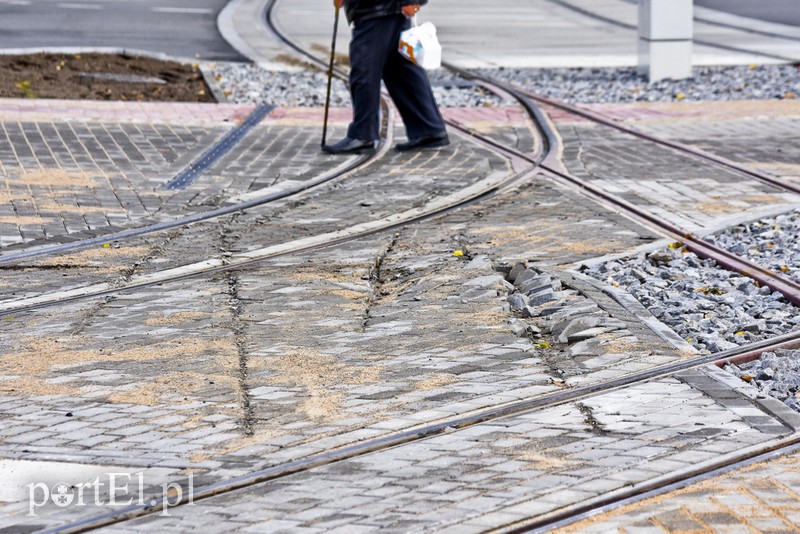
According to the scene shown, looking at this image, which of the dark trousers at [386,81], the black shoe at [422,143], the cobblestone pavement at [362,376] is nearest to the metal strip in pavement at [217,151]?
the dark trousers at [386,81]

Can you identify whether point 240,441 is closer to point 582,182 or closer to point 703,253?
point 703,253

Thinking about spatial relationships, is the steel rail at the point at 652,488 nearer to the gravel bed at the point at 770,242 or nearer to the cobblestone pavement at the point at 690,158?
the gravel bed at the point at 770,242

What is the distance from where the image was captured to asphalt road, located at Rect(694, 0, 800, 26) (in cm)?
2002

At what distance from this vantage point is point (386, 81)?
1089cm

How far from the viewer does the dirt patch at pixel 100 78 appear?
44.0 ft

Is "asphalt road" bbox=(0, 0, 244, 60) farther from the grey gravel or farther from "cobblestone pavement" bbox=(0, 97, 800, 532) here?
the grey gravel

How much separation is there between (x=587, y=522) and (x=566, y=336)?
6.30 feet

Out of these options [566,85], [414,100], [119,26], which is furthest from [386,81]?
[119,26]

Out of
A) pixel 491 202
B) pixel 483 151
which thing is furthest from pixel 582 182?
pixel 483 151

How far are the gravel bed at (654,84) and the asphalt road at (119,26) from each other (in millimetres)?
3926

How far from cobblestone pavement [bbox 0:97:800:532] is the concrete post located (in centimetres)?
640

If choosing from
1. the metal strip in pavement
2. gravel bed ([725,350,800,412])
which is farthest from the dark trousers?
gravel bed ([725,350,800,412])

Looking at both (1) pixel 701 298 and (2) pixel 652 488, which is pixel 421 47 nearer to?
(1) pixel 701 298

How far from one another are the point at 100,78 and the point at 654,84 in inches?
234
